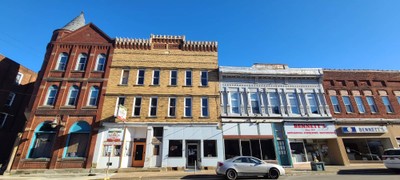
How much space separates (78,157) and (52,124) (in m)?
3.49

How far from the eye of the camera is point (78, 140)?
16.5m

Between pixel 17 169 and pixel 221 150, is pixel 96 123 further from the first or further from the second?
pixel 221 150

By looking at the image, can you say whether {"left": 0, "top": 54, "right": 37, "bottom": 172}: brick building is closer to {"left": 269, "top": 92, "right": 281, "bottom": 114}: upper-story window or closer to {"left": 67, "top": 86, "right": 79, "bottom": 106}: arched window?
{"left": 67, "top": 86, "right": 79, "bottom": 106}: arched window

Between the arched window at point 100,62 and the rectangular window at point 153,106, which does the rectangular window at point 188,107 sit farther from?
the arched window at point 100,62

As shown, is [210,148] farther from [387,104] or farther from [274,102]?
[387,104]

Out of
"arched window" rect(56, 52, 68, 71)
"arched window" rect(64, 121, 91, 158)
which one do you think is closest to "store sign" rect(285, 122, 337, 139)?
"arched window" rect(64, 121, 91, 158)

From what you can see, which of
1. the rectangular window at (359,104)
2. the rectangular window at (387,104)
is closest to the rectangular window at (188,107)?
the rectangular window at (359,104)

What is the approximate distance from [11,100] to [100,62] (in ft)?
48.2

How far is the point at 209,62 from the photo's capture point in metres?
20.8

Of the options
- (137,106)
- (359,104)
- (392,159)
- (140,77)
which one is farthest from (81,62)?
(359,104)

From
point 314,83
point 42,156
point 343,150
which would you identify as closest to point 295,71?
point 314,83

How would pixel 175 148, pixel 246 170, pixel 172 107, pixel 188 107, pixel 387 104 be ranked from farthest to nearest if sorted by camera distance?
1. pixel 387 104
2. pixel 188 107
3. pixel 172 107
4. pixel 175 148
5. pixel 246 170

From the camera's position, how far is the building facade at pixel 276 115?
57.3 ft

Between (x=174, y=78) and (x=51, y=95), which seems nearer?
(x=51, y=95)
